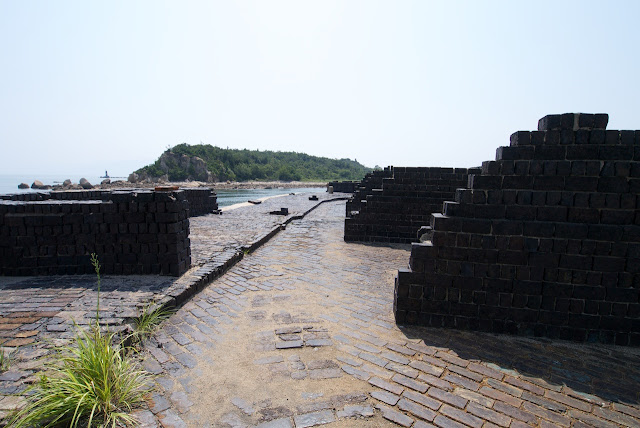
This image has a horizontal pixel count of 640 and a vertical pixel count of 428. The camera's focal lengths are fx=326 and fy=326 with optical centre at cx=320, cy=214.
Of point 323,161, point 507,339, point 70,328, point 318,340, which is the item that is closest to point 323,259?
point 318,340

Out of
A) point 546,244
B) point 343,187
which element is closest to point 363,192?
point 546,244

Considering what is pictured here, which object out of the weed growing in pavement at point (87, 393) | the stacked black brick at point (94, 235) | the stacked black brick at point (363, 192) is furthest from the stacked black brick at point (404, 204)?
the weed growing in pavement at point (87, 393)

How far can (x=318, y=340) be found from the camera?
400 cm

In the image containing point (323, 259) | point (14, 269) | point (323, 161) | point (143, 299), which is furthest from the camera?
point (323, 161)

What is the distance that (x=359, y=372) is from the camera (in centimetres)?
337

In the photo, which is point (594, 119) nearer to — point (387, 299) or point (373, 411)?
point (387, 299)

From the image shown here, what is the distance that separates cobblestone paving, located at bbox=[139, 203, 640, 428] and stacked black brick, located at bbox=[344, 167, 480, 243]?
16.2 feet

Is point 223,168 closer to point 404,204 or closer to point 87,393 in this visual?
point 404,204

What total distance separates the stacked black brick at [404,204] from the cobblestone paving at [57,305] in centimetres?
451

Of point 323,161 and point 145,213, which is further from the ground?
point 323,161

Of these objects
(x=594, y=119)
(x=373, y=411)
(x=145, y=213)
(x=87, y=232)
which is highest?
(x=594, y=119)

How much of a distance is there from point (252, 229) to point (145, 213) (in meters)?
5.55

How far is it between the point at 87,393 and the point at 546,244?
16.3ft

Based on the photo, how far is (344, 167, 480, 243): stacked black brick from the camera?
9.98 m
